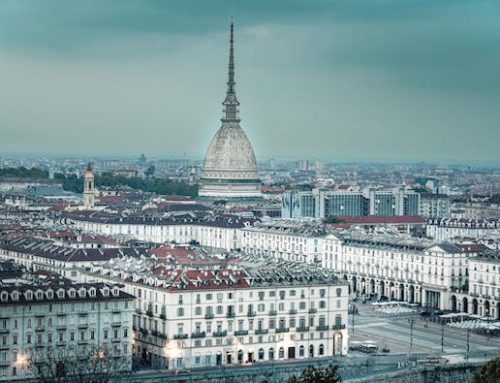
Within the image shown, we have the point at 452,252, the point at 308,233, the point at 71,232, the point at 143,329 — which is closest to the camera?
the point at 143,329

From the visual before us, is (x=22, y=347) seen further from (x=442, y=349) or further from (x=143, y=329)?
(x=442, y=349)

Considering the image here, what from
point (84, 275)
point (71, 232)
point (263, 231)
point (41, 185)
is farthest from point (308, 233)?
point (41, 185)

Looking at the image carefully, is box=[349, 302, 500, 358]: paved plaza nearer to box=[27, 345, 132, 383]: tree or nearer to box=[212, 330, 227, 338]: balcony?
box=[212, 330, 227, 338]: balcony

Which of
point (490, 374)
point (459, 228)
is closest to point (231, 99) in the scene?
point (459, 228)

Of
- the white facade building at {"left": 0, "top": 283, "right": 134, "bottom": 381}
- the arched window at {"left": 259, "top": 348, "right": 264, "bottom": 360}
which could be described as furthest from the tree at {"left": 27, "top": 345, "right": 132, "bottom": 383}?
the arched window at {"left": 259, "top": 348, "right": 264, "bottom": 360}

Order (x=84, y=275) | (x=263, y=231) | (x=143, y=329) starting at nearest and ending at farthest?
(x=143, y=329) < (x=84, y=275) < (x=263, y=231)

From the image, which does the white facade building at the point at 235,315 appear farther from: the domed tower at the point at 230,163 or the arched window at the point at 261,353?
the domed tower at the point at 230,163

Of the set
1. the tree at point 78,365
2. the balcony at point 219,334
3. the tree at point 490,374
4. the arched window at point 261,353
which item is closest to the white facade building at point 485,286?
the arched window at point 261,353
